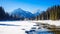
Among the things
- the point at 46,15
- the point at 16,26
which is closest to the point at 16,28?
the point at 16,26

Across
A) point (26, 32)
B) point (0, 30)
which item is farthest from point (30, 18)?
point (0, 30)

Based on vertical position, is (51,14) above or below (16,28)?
above

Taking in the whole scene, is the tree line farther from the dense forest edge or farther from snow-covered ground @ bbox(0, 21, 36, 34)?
snow-covered ground @ bbox(0, 21, 36, 34)

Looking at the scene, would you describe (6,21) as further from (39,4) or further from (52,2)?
(52,2)

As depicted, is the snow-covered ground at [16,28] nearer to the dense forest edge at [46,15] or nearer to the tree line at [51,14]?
the dense forest edge at [46,15]

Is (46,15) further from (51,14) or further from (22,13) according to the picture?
(22,13)

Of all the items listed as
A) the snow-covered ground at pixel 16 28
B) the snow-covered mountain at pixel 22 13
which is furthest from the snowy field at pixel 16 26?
the snow-covered mountain at pixel 22 13

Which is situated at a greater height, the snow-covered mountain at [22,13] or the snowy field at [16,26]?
the snow-covered mountain at [22,13]

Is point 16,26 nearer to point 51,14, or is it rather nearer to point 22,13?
point 22,13

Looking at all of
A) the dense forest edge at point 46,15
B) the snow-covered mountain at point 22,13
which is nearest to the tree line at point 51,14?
the dense forest edge at point 46,15

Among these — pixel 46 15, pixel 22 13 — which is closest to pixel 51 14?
pixel 46 15

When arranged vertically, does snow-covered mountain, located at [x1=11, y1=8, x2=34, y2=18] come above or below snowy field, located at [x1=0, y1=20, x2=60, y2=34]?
above

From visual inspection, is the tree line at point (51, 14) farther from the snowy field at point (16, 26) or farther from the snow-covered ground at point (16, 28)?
the snow-covered ground at point (16, 28)

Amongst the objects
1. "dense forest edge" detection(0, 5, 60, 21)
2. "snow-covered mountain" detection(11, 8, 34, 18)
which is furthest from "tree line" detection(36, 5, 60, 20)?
"snow-covered mountain" detection(11, 8, 34, 18)
